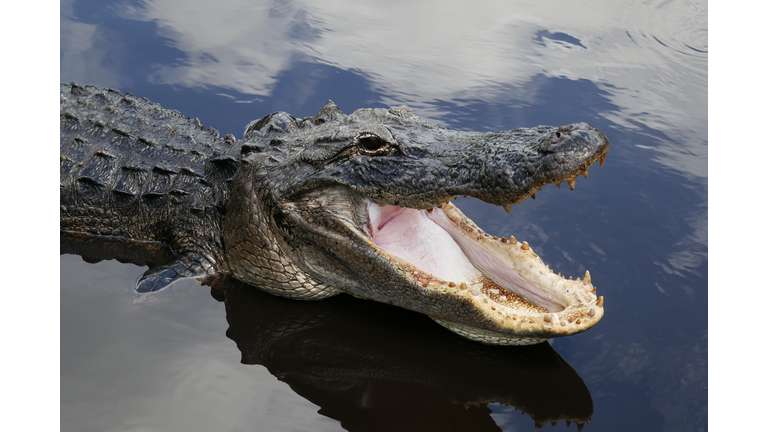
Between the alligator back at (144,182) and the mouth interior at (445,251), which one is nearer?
the mouth interior at (445,251)

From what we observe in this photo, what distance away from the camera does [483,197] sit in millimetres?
3154

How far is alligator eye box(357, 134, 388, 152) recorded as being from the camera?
3.51 meters

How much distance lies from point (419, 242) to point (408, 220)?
0.19 meters

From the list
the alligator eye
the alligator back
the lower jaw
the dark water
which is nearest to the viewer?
the dark water

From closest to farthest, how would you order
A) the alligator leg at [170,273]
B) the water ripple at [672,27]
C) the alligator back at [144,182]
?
1. the alligator leg at [170,273]
2. the alligator back at [144,182]
3. the water ripple at [672,27]

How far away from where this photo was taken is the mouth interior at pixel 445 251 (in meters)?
3.55

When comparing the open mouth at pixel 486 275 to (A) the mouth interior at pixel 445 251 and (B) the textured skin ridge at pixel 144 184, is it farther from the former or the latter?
(B) the textured skin ridge at pixel 144 184

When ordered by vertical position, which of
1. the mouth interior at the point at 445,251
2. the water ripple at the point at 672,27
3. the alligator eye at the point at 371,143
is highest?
the water ripple at the point at 672,27

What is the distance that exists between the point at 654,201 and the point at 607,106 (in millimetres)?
1797

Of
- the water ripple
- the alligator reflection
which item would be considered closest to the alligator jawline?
the alligator reflection

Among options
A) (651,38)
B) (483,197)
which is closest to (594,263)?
(483,197)

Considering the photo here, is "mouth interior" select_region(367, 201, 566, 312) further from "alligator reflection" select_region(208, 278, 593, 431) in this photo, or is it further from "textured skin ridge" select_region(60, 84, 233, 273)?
"textured skin ridge" select_region(60, 84, 233, 273)

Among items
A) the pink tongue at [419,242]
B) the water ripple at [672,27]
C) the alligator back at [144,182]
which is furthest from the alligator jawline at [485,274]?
the water ripple at [672,27]

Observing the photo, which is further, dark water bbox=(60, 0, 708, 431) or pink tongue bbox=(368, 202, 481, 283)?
pink tongue bbox=(368, 202, 481, 283)
